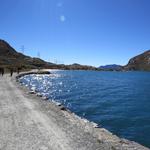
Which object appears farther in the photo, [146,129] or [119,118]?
[119,118]

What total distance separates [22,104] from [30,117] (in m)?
8.32

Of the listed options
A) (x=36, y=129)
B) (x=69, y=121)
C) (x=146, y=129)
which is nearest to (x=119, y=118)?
(x=146, y=129)

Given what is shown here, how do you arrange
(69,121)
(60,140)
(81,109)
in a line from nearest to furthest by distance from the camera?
1. (60,140)
2. (69,121)
3. (81,109)

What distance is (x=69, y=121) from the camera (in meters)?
25.8

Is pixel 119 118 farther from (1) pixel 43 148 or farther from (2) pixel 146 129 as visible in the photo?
(1) pixel 43 148

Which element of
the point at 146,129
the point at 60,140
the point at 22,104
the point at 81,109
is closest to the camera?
the point at 60,140

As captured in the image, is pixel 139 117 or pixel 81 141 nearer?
pixel 81 141

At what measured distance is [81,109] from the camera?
4200cm

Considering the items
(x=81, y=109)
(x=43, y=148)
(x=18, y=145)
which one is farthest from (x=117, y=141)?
(x=81, y=109)

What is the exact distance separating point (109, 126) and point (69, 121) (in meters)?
6.63

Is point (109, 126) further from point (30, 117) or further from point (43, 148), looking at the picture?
point (43, 148)

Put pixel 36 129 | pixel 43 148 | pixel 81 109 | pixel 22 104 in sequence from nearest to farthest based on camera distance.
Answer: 1. pixel 43 148
2. pixel 36 129
3. pixel 22 104
4. pixel 81 109

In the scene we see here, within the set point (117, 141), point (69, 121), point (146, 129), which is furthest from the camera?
point (146, 129)

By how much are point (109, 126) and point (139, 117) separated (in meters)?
7.63
